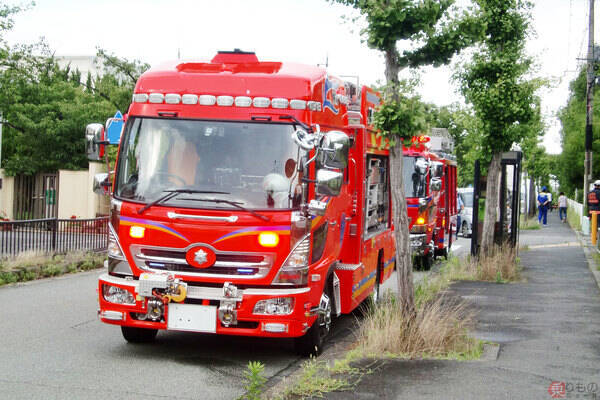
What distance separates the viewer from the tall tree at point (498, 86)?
54.2 ft

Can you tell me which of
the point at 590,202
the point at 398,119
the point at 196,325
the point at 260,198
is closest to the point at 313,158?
the point at 260,198

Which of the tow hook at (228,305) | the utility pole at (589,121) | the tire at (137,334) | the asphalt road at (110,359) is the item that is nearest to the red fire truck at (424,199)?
the asphalt road at (110,359)

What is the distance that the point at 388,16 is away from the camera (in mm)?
8680

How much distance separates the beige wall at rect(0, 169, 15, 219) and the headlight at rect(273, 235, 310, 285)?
25.9 m

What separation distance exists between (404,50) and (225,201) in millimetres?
2958

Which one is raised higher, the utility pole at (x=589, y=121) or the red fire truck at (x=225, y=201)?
the utility pole at (x=589, y=121)

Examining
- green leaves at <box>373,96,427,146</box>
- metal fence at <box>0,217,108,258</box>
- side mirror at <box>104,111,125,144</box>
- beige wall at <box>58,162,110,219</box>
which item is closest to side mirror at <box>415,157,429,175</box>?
metal fence at <box>0,217,108,258</box>

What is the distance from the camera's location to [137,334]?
8.92 m

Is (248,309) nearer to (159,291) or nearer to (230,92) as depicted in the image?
(159,291)

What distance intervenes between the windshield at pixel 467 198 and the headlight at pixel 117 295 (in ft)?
94.3

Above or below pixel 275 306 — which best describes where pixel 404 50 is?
above

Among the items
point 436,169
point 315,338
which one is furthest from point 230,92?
point 436,169

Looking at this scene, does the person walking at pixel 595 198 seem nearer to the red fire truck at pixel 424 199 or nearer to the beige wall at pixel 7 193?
the red fire truck at pixel 424 199

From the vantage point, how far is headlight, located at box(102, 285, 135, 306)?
7.97 meters
